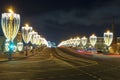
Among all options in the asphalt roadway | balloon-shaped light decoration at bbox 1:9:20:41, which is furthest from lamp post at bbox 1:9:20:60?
the asphalt roadway

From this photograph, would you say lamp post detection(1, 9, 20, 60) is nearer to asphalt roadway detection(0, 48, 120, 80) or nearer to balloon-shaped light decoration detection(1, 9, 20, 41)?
balloon-shaped light decoration detection(1, 9, 20, 41)

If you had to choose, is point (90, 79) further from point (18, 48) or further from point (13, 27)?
point (18, 48)

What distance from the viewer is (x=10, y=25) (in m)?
63.1

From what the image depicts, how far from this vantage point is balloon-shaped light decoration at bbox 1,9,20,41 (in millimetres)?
62781

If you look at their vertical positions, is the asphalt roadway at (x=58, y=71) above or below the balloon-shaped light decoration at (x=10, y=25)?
below

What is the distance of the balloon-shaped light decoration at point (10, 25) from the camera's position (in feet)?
206

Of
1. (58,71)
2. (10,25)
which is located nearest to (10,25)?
(10,25)

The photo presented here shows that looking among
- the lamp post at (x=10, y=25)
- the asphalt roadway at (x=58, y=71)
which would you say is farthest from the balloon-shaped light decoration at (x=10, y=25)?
the asphalt roadway at (x=58, y=71)

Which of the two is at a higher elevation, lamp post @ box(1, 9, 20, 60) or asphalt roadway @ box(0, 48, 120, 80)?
lamp post @ box(1, 9, 20, 60)

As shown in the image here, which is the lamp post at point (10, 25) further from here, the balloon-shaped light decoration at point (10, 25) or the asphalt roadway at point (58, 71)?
the asphalt roadway at point (58, 71)

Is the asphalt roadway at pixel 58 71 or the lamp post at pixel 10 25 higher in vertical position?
the lamp post at pixel 10 25

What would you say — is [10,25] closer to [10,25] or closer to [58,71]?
[10,25]

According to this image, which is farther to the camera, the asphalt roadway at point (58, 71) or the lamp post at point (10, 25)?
the lamp post at point (10, 25)

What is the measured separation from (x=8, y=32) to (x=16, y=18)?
3.50 m
